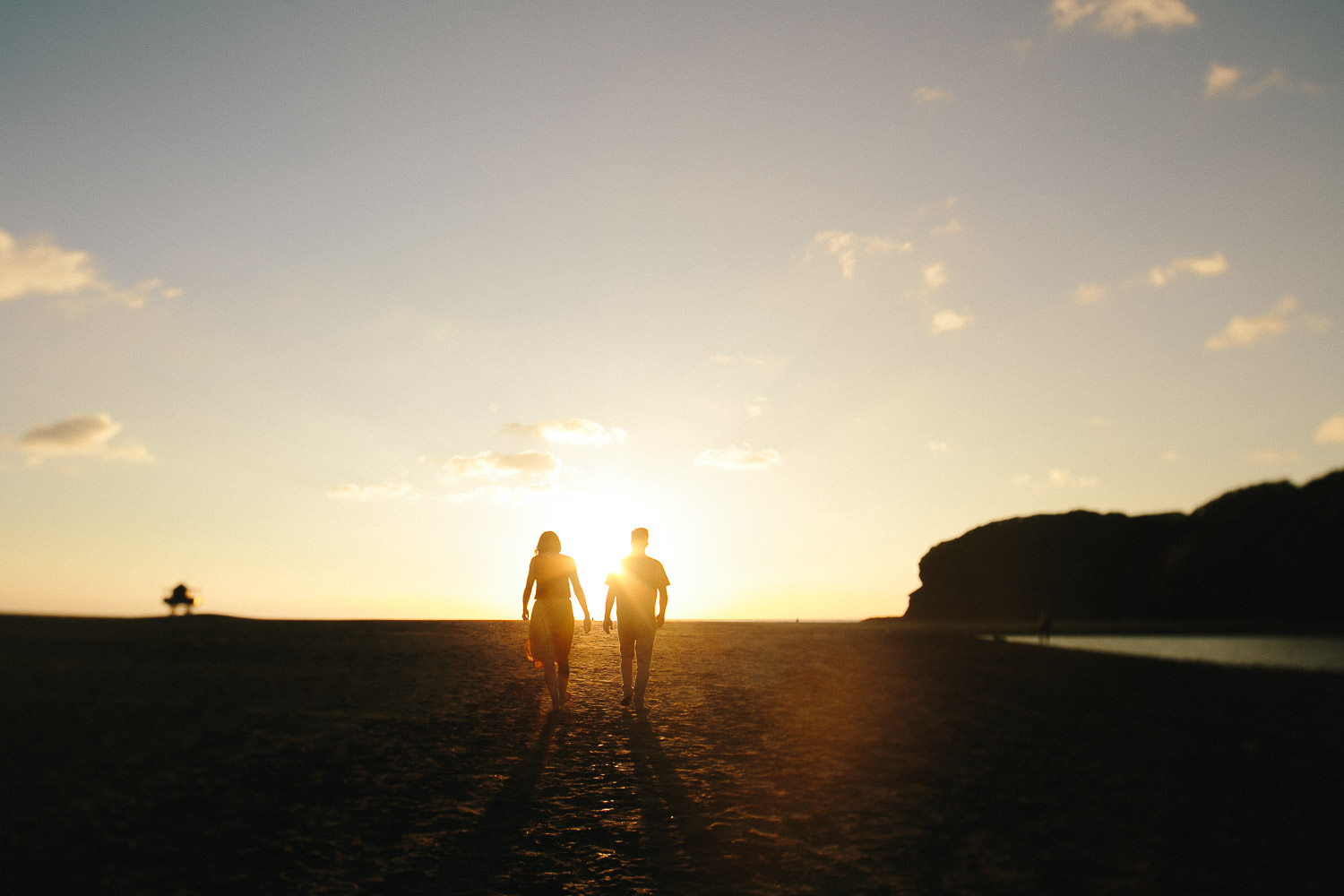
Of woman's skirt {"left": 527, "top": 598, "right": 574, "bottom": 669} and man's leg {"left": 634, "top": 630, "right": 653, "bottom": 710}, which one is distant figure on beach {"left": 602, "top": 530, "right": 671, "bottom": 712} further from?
woman's skirt {"left": 527, "top": 598, "right": 574, "bottom": 669}

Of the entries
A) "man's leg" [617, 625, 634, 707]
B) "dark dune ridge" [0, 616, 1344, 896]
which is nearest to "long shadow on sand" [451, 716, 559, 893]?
"dark dune ridge" [0, 616, 1344, 896]

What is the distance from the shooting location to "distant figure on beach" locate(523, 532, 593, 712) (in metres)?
10.7

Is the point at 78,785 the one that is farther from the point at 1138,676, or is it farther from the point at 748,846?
the point at 1138,676

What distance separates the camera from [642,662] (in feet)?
36.0

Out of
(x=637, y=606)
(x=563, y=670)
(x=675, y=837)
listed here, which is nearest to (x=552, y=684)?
(x=563, y=670)

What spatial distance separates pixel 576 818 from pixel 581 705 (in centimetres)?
602

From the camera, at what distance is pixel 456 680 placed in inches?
567

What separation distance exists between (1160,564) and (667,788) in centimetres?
7358

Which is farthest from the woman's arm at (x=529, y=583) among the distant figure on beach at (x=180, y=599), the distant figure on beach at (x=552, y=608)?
the distant figure on beach at (x=180, y=599)

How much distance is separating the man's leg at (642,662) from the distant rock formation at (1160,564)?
28.3 meters

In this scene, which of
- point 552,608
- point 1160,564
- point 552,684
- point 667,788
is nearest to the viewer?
point 667,788

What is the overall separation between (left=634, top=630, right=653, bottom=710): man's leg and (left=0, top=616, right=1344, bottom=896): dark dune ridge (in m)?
0.26

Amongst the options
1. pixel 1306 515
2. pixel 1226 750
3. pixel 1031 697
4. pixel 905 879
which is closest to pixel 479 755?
pixel 905 879

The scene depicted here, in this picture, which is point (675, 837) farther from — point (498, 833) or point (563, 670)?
point (563, 670)
